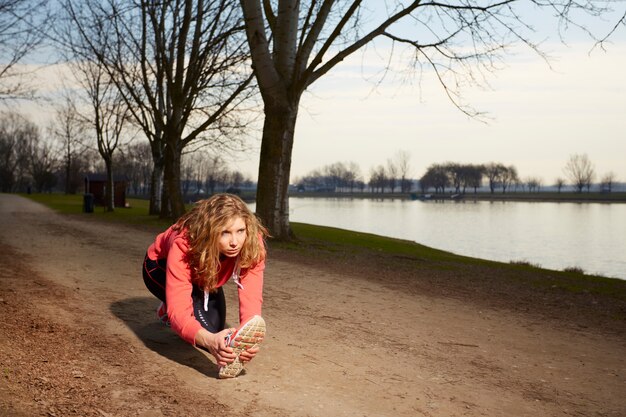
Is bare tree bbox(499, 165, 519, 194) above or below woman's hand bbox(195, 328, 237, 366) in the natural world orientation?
above

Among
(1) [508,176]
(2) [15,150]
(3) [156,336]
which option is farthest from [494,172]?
(3) [156,336]

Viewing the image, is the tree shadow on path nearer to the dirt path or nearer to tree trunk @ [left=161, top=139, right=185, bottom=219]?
the dirt path

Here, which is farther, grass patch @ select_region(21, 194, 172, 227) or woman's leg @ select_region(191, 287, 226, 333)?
grass patch @ select_region(21, 194, 172, 227)

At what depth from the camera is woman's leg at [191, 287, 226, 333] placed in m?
4.86

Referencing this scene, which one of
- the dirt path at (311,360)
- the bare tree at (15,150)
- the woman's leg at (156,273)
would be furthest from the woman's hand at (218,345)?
the bare tree at (15,150)

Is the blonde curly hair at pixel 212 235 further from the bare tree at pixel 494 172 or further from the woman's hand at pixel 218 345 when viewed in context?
the bare tree at pixel 494 172

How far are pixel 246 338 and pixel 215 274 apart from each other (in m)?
0.66

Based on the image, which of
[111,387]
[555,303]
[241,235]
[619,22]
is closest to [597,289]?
[555,303]

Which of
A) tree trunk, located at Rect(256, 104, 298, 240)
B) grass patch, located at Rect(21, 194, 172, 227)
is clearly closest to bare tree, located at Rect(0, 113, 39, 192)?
grass patch, located at Rect(21, 194, 172, 227)

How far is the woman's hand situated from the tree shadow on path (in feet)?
1.01

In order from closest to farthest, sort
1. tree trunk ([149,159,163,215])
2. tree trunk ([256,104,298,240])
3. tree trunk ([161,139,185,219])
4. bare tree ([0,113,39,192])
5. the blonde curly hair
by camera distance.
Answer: the blonde curly hair < tree trunk ([256,104,298,240]) < tree trunk ([161,139,185,219]) < tree trunk ([149,159,163,215]) < bare tree ([0,113,39,192])

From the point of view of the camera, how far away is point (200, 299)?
492 cm

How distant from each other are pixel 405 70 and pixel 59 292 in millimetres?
11251

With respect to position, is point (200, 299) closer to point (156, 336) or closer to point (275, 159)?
point (156, 336)
